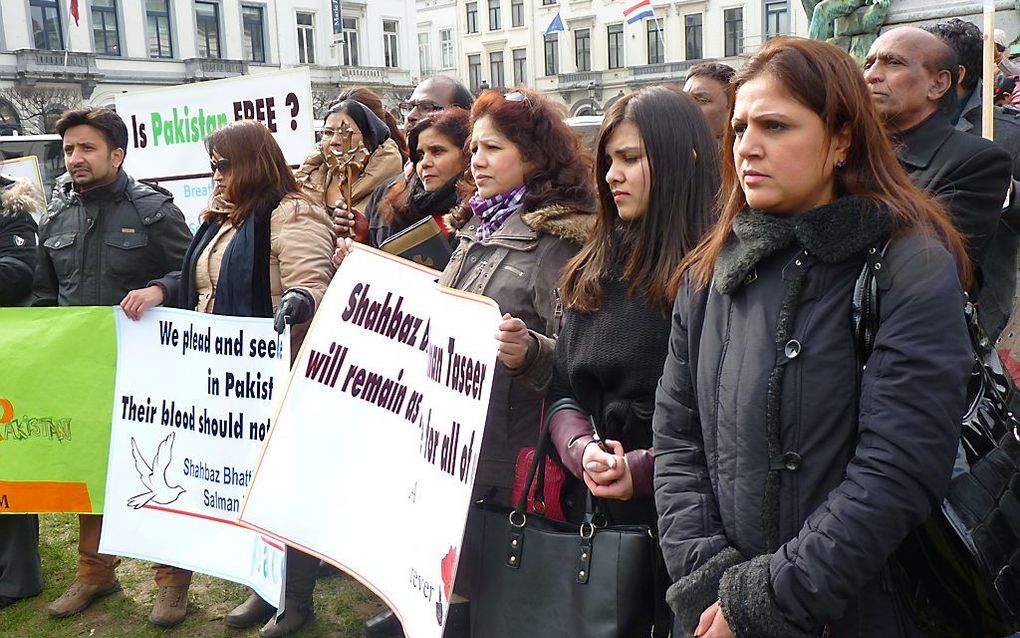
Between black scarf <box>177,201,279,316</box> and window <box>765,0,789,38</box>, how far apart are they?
156ft

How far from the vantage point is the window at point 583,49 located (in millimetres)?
54062

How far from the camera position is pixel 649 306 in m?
2.43

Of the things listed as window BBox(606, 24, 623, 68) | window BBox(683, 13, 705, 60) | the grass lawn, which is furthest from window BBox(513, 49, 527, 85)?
the grass lawn

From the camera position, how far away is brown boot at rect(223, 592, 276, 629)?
396 cm

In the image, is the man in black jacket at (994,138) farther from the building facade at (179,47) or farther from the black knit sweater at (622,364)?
the building facade at (179,47)

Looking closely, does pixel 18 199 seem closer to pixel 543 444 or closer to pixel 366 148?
pixel 366 148

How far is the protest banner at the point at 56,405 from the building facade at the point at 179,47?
3123cm

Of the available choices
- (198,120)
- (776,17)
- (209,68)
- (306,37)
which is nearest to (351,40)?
(306,37)

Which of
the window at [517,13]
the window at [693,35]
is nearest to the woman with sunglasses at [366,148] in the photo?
the window at [693,35]

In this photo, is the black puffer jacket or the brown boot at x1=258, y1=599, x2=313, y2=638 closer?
the black puffer jacket

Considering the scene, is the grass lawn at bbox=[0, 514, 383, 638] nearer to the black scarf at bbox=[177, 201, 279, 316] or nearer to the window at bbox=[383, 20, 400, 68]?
the black scarf at bbox=[177, 201, 279, 316]

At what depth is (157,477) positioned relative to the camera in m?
3.99

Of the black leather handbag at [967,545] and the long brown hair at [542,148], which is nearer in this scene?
the black leather handbag at [967,545]

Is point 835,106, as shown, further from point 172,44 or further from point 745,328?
point 172,44
